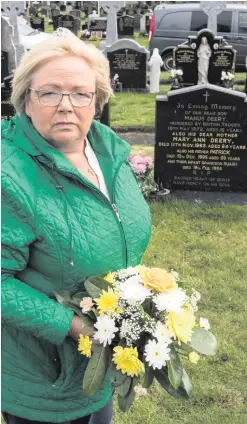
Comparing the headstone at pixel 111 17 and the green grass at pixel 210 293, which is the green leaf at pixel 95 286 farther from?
the headstone at pixel 111 17

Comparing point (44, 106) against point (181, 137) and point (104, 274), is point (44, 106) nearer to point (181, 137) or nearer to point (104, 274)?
point (104, 274)

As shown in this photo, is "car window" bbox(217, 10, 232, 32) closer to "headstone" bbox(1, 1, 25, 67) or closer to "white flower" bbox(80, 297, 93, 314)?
"headstone" bbox(1, 1, 25, 67)

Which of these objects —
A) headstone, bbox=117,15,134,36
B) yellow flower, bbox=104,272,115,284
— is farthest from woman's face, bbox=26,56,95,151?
headstone, bbox=117,15,134,36

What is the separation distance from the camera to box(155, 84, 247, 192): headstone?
6176 millimetres

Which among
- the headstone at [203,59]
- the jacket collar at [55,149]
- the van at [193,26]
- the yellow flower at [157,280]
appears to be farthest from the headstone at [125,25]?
the yellow flower at [157,280]

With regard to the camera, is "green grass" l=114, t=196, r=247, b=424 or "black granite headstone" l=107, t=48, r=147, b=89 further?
"black granite headstone" l=107, t=48, r=147, b=89

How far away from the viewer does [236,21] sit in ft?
50.8

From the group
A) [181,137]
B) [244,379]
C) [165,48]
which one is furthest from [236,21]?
[244,379]

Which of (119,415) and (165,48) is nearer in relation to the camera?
(119,415)

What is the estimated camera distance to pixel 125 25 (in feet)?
73.0

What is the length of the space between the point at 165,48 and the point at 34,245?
1475 cm

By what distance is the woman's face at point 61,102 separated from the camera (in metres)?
1.88

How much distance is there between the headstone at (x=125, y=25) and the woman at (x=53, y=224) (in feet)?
69.7

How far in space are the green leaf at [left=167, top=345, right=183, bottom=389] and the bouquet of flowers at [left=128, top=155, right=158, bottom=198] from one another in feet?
13.6
